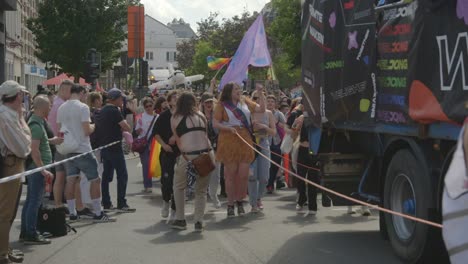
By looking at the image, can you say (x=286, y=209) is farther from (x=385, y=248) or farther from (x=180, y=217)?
(x=385, y=248)

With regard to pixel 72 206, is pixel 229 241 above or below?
below

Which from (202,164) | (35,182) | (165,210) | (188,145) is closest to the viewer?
(35,182)

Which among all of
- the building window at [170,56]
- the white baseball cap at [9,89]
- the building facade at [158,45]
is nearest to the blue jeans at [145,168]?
the white baseball cap at [9,89]

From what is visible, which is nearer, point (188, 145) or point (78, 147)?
point (188, 145)

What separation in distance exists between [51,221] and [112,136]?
243 cm

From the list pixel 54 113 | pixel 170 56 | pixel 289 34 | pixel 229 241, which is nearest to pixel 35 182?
pixel 229 241

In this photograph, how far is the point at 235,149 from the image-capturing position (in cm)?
1128

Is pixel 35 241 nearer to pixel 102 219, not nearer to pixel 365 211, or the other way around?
pixel 102 219

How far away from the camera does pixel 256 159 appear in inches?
476

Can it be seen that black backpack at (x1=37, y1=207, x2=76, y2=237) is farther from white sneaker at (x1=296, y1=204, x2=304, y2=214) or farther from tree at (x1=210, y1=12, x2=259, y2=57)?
tree at (x1=210, y1=12, x2=259, y2=57)

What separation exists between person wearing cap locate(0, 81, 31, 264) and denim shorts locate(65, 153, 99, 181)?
9.32 ft

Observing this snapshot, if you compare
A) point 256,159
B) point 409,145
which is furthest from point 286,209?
point 409,145

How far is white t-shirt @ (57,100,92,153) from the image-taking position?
10.5m

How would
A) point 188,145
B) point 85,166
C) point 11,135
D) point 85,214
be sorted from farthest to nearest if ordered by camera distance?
point 85,214 → point 85,166 → point 188,145 → point 11,135
